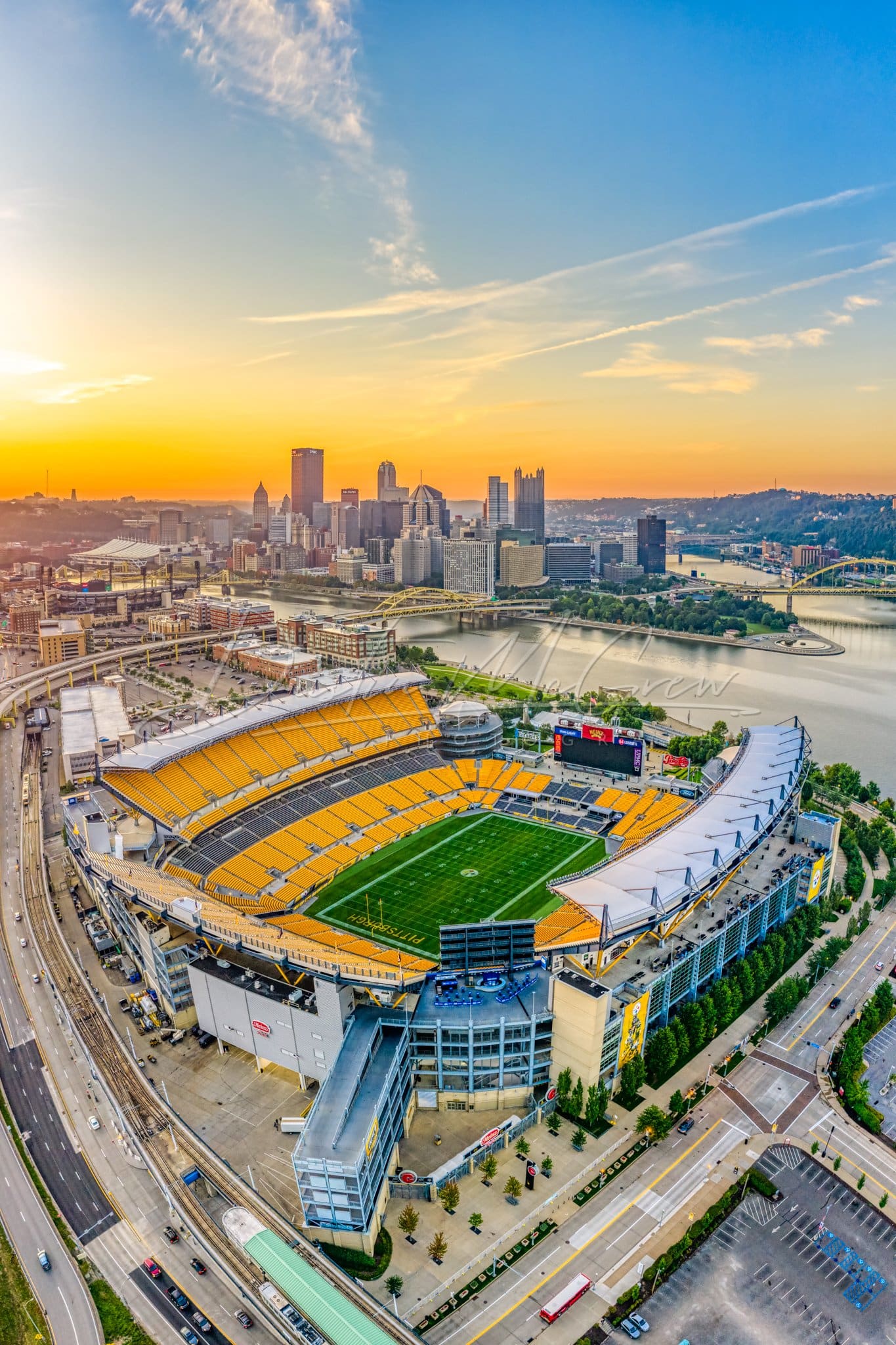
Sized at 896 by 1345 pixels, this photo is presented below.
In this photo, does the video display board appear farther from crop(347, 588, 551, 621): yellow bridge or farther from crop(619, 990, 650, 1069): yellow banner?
crop(347, 588, 551, 621): yellow bridge

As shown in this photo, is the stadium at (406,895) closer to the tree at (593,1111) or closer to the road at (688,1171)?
the tree at (593,1111)

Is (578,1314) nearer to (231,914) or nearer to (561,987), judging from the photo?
(561,987)

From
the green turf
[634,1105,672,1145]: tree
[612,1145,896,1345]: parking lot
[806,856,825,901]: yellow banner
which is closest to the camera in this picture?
[612,1145,896,1345]: parking lot

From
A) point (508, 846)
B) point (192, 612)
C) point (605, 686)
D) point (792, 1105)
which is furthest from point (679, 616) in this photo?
point (792, 1105)

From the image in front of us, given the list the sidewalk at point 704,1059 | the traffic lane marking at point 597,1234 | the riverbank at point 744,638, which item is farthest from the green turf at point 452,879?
the riverbank at point 744,638

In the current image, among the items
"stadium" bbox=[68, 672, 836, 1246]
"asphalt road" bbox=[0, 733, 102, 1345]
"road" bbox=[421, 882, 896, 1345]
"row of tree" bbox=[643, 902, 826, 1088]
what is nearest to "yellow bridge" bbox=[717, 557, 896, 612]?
"stadium" bbox=[68, 672, 836, 1246]

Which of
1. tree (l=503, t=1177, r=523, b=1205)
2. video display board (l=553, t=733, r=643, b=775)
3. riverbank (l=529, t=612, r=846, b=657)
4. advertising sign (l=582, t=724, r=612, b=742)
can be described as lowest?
tree (l=503, t=1177, r=523, b=1205)

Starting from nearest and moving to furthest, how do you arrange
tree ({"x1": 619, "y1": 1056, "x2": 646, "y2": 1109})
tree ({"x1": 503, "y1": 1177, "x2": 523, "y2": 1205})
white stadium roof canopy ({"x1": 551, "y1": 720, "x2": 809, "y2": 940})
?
1. tree ({"x1": 503, "y1": 1177, "x2": 523, "y2": 1205})
2. tree ({"x1": 619, "y1": 1056, "x2": 646, "y2": 1109})
3. white stadium roof canopy ({"x1": 551, "y1": 720, "x2": 809, "y2": 940})
